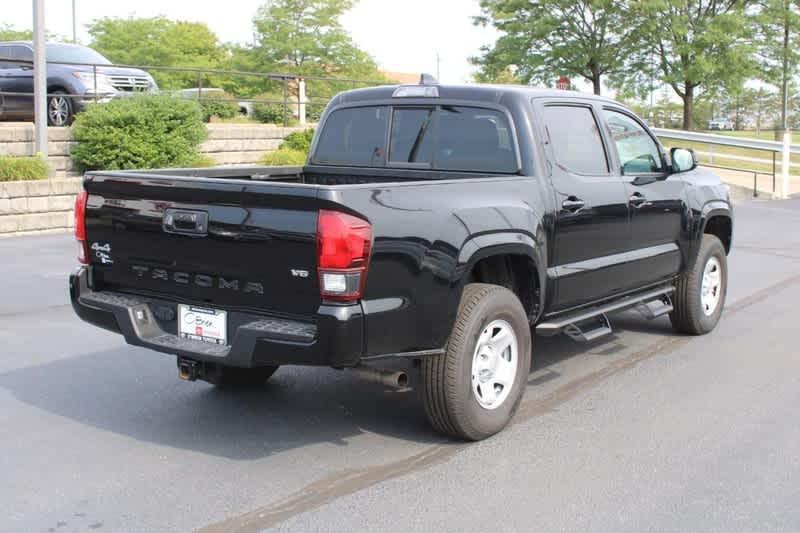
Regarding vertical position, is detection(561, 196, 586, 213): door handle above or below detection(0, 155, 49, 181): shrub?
below

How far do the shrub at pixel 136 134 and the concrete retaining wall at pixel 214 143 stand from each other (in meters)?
0.28

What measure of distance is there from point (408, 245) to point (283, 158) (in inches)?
585

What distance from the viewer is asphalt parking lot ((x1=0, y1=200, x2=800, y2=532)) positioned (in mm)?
4305

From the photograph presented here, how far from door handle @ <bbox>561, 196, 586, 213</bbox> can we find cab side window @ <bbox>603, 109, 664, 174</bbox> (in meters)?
0.84

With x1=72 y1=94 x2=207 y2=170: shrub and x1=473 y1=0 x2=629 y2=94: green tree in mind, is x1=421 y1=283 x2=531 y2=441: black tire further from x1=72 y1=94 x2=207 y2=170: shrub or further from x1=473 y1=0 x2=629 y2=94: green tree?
x1=473 y1=0 x2=629 y2=94: green tree

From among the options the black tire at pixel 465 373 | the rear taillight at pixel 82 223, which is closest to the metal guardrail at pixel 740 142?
the black tire at pixel 465 373

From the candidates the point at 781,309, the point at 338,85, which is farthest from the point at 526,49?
the point at 781,309

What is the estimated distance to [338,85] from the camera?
130 feet

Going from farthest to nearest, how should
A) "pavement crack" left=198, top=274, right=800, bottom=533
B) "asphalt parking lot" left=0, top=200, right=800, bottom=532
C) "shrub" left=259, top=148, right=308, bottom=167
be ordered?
"shrub" left=259, top=148, right=308, bottom=167 < "asphalt parking lot" left=0, top=200, right=800, bottom=532 < "pavement crack" left=198, top=274, right=800, bottom=533

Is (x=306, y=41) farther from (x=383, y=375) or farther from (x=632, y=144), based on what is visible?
(x=383, y=375)

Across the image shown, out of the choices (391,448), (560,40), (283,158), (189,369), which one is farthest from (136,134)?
(560,40)

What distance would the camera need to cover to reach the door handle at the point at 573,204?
598 centimetres

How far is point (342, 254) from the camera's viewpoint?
4.45 metres

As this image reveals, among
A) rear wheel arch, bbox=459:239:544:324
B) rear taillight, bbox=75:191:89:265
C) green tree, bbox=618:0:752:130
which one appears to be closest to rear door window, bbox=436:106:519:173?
rear wheel arch, bbox=459:239:544:324
